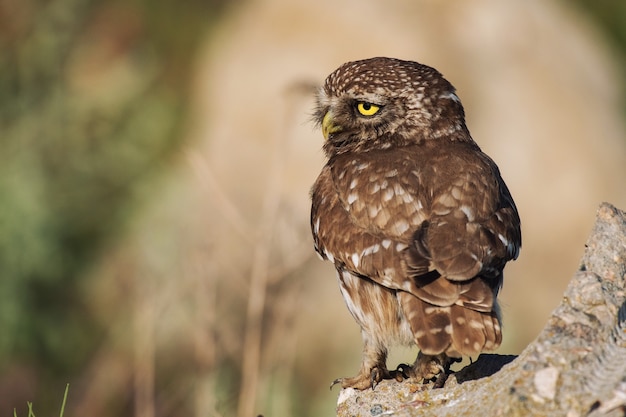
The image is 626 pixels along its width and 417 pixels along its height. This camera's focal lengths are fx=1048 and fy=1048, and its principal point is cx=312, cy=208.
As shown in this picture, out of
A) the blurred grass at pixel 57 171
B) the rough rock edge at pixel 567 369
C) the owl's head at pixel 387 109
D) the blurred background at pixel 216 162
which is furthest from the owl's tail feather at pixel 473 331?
the blurred grass at pixel 57 171

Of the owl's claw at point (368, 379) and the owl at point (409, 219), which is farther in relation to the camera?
the owl's claw at point (368, 379)

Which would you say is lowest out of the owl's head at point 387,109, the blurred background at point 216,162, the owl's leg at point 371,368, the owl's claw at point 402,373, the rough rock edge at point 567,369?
the rough rock edge at point 567,369

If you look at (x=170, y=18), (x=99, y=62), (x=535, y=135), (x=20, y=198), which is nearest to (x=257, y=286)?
(x=20, y=198)

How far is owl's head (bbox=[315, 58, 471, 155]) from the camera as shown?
16.7 ft

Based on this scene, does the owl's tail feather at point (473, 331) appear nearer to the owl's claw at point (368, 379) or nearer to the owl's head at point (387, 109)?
the owl's claw at point (368, 379)

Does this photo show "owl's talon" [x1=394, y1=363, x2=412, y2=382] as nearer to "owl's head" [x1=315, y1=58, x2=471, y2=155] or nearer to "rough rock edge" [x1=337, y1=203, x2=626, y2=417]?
"rough rock edge" [x1=337, y1=203, x2=626, y2=417]

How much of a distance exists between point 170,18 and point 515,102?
4.88 m

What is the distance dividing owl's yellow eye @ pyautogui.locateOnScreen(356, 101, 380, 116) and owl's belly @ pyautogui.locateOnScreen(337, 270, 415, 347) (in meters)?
0.89

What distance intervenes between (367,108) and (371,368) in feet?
4.23

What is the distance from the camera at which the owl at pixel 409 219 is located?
402 centimetres

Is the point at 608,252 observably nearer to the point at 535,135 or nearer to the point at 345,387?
the point at 345,387

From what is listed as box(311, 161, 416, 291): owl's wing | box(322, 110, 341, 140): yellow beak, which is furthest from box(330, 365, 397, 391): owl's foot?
box(322, 110, 341, 140): yellow beak

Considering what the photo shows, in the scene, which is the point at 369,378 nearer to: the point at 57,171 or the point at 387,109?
the point at 387,109

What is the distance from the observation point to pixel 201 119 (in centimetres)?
1145
